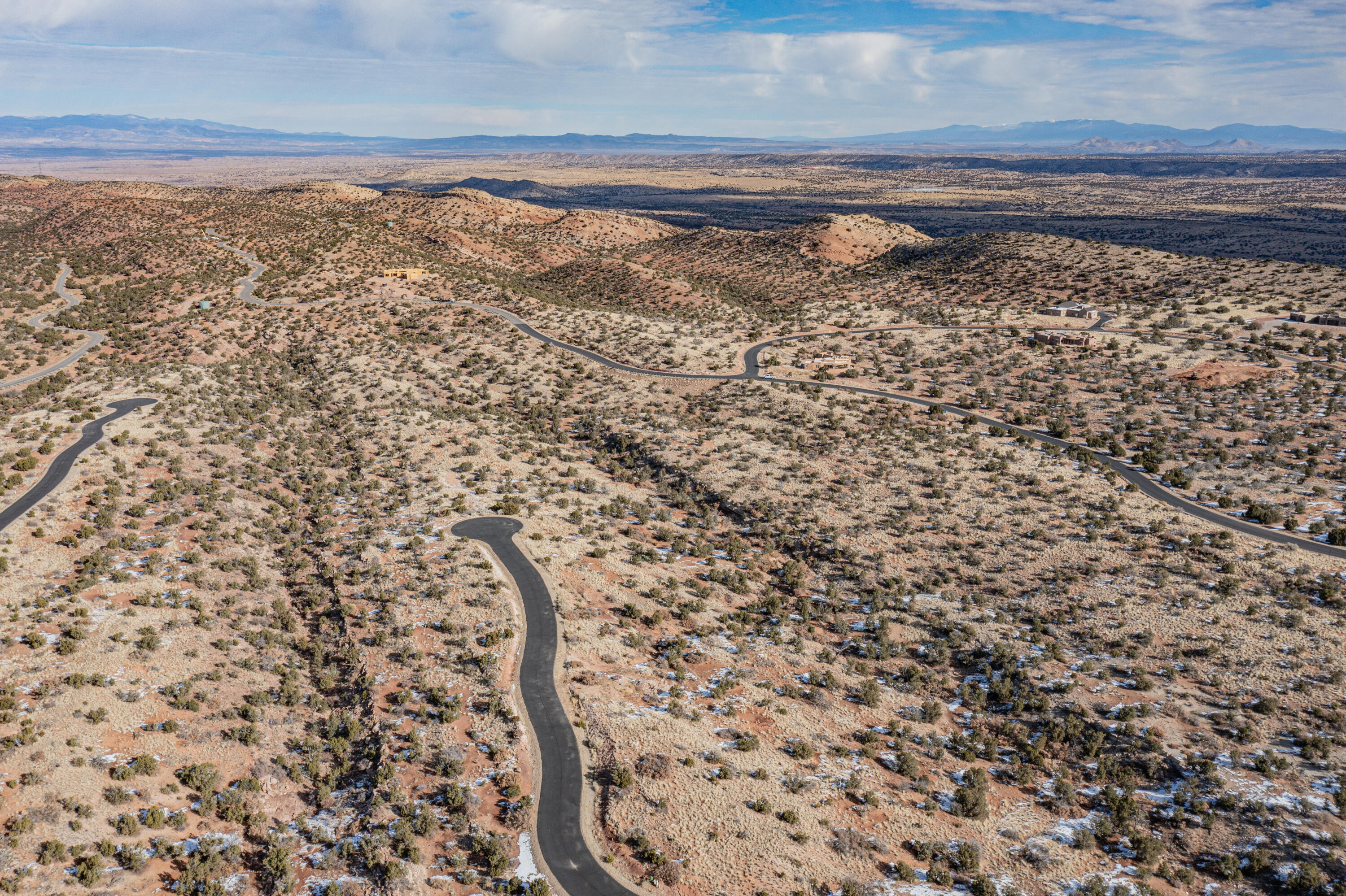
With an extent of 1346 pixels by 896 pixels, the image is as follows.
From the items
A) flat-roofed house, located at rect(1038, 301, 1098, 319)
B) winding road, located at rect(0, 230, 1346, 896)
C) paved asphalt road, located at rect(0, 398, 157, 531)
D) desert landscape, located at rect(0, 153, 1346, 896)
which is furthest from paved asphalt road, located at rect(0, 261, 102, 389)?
flat-roofed house, located at rect(1038, 301, 1098, 319)

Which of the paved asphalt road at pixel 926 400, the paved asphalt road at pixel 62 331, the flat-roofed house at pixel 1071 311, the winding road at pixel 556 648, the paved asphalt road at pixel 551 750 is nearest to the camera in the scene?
the paved asphalt road at pixel 551 750

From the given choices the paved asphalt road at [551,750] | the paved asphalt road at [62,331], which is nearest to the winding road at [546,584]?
the paved asphalt road at [551,750]

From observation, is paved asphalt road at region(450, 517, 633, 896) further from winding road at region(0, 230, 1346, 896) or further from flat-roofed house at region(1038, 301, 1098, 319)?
flat-roofed house at region(1038, 301, 1098, 319)

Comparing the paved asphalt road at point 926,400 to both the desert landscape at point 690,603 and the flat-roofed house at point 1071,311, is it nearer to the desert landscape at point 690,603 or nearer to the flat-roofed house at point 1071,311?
the desert landscape at point 690,603

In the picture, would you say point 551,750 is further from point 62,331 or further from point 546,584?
point 62,331

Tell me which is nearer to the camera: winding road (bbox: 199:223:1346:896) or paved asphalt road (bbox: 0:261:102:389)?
winding road (bbox: 199:223:1346:896)

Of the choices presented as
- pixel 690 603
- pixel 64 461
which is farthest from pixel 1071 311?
pixel 64 461
